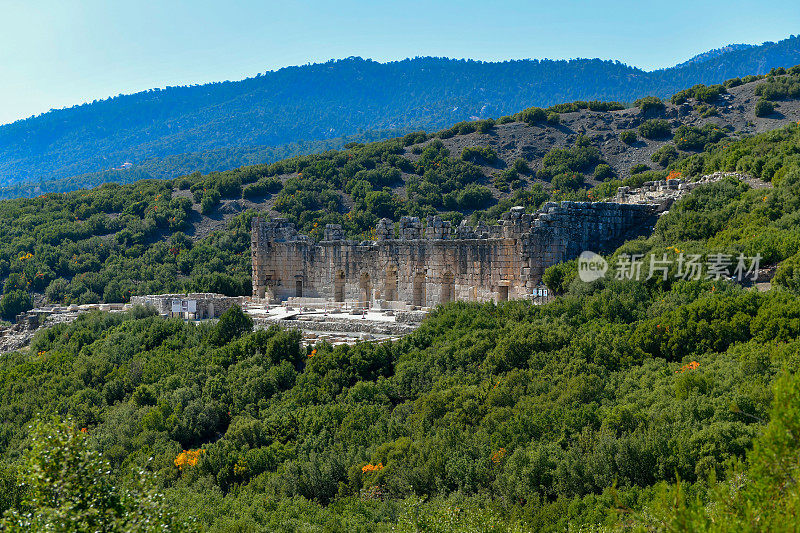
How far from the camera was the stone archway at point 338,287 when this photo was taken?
91.0ft

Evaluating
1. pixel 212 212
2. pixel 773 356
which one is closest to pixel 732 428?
pixel 773 356

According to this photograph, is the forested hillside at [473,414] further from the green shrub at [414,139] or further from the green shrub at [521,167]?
the green shrub at [414,139]

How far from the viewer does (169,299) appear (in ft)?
93.7

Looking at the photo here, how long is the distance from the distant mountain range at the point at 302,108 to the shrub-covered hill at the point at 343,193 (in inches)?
2071

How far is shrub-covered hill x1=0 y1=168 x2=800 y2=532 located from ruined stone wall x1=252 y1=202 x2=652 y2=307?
144 centimetres

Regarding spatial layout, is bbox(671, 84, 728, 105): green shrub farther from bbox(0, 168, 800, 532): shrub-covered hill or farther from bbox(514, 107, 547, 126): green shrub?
bbox(0, 168, 800, 532): shrub-covered hill

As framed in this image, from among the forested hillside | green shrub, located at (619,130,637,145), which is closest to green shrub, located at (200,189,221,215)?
the forested hillside

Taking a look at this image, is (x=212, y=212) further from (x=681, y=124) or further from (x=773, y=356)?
(x=773, y=356)

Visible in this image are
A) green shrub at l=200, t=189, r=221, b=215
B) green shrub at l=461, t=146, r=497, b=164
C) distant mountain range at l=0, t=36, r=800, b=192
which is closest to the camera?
green shrub at l=200, t=189, r=221, b=215

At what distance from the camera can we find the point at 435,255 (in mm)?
24047

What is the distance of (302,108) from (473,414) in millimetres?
145732

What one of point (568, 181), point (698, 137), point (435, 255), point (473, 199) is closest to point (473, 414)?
point (435, 255)

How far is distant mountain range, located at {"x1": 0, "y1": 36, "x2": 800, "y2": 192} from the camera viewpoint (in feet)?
403

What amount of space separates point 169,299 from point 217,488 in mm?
15381
